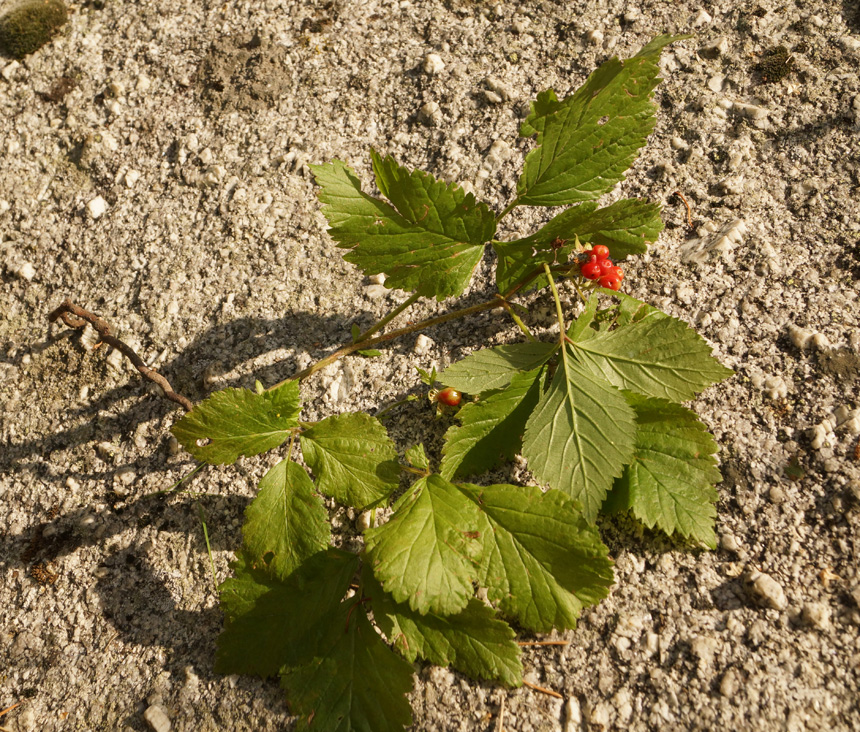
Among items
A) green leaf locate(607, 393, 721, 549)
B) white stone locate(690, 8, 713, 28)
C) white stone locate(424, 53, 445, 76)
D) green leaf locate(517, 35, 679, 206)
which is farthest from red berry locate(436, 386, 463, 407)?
white stone locate(690, 8, 713, 28)

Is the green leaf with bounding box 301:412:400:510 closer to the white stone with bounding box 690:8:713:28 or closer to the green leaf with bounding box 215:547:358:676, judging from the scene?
the green leaf with bounding box 215:547:358:676

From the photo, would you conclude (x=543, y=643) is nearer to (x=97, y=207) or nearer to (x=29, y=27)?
(x=97, y=207)

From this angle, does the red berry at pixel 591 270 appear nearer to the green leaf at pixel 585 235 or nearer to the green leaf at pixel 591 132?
the green leaf at pixel 585 235

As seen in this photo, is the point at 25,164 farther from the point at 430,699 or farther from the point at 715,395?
the point at 715,395

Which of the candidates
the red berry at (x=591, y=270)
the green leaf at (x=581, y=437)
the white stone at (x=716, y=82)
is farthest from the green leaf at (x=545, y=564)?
the white stone at (x=716, y=82)

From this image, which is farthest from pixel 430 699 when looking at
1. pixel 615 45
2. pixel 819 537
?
pixel 615 45
